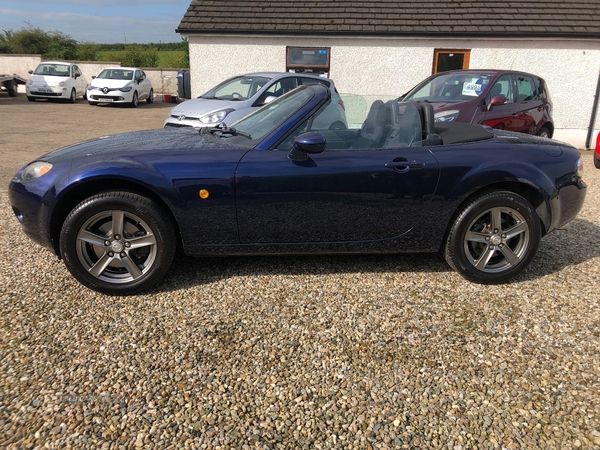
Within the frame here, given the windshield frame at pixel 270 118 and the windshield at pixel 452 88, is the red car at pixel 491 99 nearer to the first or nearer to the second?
the windshield at pixel 452 88

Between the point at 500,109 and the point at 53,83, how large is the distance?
741 inches

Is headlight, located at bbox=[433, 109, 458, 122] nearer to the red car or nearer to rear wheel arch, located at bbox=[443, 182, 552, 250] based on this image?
the red car

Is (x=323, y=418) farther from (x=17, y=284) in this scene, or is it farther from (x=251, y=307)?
(x=17, y=284)

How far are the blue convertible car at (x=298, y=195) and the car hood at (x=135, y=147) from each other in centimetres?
2

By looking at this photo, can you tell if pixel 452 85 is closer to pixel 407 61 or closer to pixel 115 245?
pixel 407 61

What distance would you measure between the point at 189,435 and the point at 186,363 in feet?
1.78

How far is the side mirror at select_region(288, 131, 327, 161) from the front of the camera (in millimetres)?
3172

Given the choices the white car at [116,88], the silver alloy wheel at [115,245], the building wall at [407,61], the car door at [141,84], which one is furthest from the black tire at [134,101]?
the silver alloy wheel at [115,245]

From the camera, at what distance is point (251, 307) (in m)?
3.18

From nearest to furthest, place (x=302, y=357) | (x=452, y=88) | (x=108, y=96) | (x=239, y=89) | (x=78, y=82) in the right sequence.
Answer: (x=302, y=357), (x=452, y=88), (x=239, y=89), (x=108, y=96), (x=78, y=82)

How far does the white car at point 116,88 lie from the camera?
62.8 feet

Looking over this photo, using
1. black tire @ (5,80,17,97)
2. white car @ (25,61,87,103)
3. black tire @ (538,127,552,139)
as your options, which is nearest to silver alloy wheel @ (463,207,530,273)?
black tire @ (538,127,552,139)

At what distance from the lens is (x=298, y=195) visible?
328cm

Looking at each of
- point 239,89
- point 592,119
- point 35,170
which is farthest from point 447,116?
point 592,119
